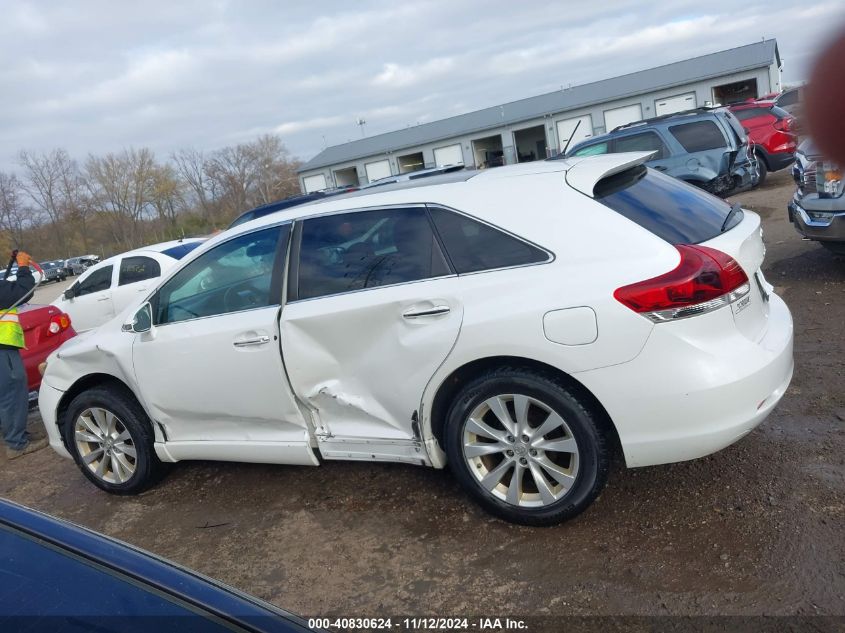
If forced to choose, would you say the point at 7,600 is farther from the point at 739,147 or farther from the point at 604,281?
the point at 739,147

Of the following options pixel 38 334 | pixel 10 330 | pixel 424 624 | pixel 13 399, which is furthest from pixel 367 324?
pixel 38 334

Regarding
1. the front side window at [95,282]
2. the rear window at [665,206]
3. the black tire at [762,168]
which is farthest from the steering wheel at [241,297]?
the black tire at [762,168]

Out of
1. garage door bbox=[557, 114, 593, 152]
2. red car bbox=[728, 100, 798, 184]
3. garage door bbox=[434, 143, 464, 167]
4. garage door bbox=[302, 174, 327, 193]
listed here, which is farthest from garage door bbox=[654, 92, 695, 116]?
garage door bbox=[302, 174, 327, 193]

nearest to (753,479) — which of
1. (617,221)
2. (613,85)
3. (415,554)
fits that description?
(617,221)

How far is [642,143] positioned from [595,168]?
1033 centimetres

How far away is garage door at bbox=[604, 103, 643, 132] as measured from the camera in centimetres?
3794

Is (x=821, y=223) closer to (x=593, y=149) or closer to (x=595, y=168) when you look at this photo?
(x=595, y=168)

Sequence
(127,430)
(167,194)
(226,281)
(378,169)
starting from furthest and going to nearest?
1. (167,194)
2. (378,169)
3. (127,430)
4. (226,281)

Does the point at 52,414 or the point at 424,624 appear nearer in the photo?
the point at 424,624

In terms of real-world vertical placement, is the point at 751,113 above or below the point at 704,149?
above

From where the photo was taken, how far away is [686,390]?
2965mm

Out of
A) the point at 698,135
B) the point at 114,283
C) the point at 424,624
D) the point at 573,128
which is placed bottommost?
the point at 424,624

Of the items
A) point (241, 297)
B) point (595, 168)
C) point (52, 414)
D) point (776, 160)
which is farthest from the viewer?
point (776, 160)

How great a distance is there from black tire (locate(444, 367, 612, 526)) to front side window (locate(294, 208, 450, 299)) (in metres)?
0.63
